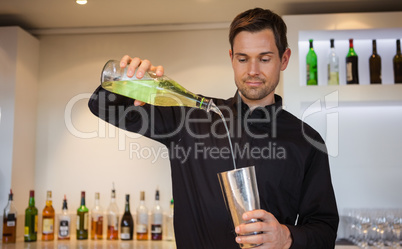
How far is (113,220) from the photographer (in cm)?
274

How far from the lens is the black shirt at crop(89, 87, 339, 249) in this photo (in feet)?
3.61

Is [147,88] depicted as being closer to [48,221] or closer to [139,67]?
[139,67]

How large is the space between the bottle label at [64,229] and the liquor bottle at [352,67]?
175 centimetres

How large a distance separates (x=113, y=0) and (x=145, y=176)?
3.37 ft

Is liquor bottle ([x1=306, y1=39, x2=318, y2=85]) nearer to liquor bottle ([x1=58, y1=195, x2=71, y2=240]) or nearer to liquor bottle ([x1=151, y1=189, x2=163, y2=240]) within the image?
liquor bottle ([x1=151, y1=189, x2=163, y2=240])

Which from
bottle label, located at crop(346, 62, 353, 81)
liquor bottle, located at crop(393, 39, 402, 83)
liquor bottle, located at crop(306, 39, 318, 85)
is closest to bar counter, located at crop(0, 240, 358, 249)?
liquor bottle, located at crop(306, 39, 318, 85)

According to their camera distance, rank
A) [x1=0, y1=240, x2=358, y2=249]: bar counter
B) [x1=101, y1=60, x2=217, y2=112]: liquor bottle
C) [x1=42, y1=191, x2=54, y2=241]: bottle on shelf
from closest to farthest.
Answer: [x1=101, y1=60, x2=217, y2=112]: liquor bottle < [x1=0, y1=240, x2=358, y2=249]: bar counter < [x1=42, y1=191, x2=54, y2=241]: bottle on shelf

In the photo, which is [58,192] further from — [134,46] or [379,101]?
[379,101]

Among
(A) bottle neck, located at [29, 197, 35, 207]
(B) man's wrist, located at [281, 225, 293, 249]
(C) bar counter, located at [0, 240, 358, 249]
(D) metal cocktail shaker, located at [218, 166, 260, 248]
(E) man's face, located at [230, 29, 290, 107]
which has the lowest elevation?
(C) bar counter, located at [0, 240, 358, 249]

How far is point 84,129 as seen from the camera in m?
2.90

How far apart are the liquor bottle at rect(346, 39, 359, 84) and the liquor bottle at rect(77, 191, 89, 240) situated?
5.26 ft

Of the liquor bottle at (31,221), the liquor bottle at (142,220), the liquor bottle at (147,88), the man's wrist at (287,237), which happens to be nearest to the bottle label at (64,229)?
the liquor bottle at (31,221)

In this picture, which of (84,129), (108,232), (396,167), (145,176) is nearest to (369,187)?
(396,167)

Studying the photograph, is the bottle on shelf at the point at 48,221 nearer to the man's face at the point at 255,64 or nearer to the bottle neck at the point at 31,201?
the bottle neck at the point at 31,201
